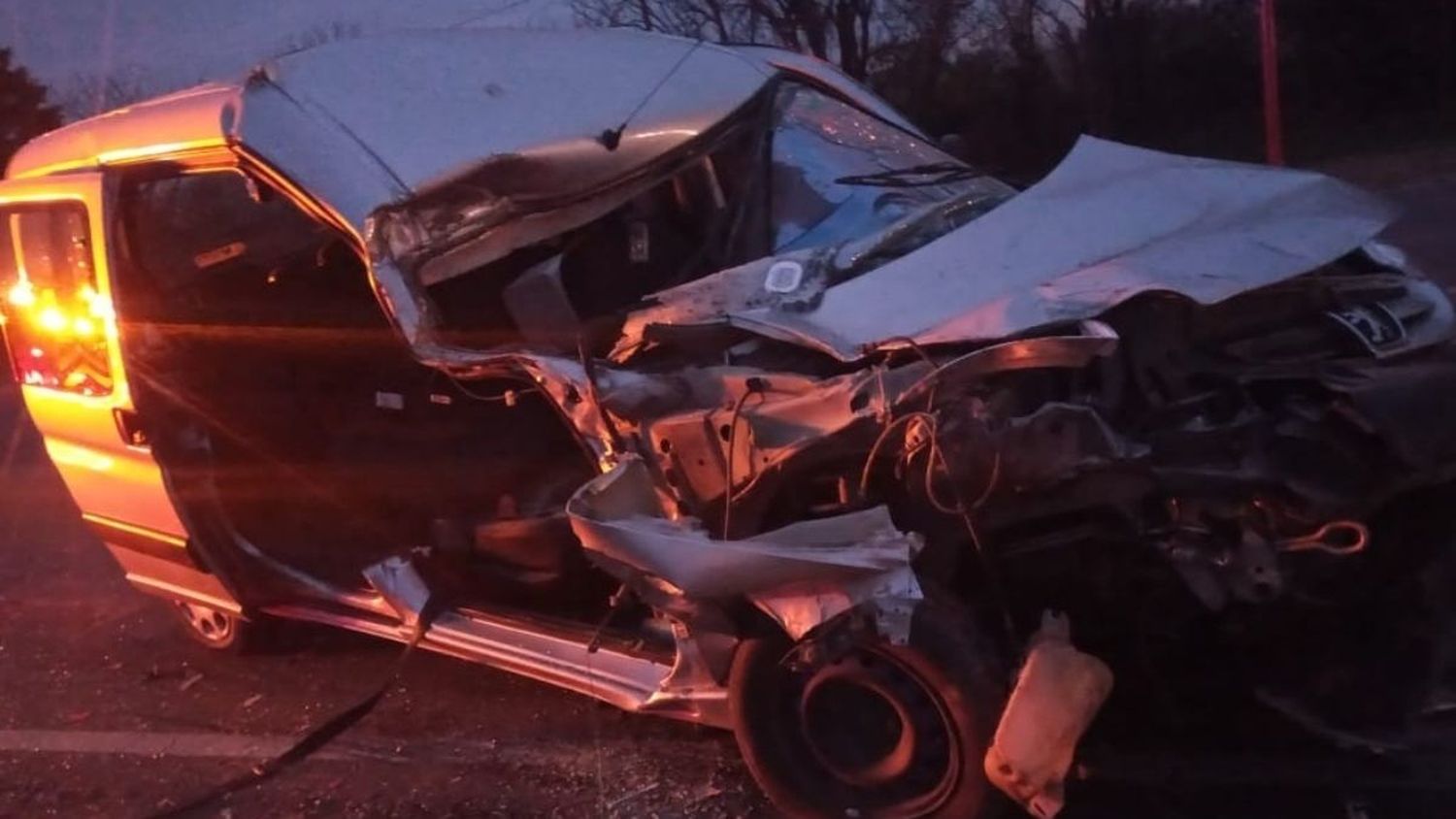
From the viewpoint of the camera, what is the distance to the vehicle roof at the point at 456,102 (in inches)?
164

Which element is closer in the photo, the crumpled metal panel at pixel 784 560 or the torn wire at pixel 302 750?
the crumpled metal panel at pixel 784 560

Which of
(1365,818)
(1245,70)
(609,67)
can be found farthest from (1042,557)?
(1245,70)

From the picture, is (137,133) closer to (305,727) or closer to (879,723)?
(305,727)

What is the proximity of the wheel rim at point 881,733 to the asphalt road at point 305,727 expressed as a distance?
0.32 meters

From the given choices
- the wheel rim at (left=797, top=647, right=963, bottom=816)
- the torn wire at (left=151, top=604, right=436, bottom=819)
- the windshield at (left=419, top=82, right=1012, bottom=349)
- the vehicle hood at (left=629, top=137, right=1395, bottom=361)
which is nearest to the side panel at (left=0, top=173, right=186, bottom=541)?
the torn wire at (left=151, top=604, right=436, bottom=819)

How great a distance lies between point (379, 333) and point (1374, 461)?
3.27 meters

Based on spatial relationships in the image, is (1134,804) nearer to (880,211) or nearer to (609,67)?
(880,211)

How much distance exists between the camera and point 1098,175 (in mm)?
4312

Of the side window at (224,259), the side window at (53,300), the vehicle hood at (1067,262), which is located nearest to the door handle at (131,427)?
the side window at (53,300)

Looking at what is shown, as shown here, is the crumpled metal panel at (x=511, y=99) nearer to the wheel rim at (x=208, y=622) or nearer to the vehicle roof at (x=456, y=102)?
the vehicle roof at (x=456, y=102)

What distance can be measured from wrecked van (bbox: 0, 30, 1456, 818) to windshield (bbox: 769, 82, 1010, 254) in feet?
0.06

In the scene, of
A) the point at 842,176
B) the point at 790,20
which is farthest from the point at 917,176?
the point at 790,20

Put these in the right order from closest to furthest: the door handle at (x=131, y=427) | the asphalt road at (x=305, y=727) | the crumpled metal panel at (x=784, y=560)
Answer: the crumpled metal panel at (x=784, y=560) < the asphalt road at (x=305, y=727) < the door handle at (x=131, y=427)

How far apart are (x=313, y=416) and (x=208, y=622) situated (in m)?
0.81
